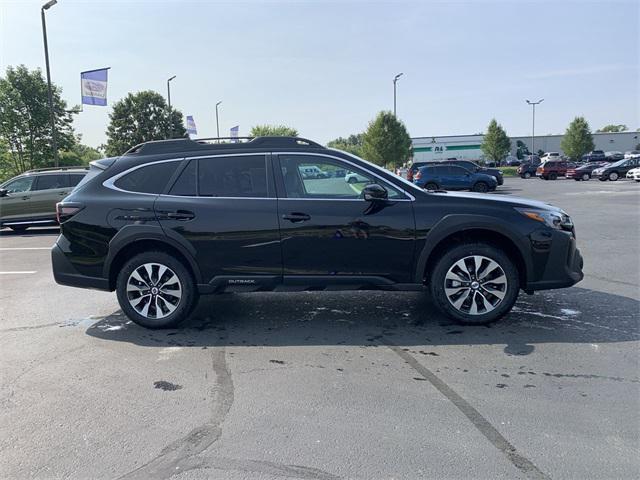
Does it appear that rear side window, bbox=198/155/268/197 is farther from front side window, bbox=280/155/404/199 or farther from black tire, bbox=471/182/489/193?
black tire, bbox=471/182/489/193

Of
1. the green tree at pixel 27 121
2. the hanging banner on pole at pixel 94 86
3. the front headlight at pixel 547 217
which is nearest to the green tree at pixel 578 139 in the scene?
the green tree at pixel 27 121

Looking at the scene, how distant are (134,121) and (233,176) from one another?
2354 inches

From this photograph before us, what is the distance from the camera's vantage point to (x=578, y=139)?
68.5 meters

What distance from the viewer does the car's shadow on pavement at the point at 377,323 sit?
185 inches

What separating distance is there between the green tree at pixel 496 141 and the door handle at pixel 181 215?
69.1m

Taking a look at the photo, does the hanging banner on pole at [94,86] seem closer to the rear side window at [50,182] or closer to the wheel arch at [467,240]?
the rear side window at [50,182]

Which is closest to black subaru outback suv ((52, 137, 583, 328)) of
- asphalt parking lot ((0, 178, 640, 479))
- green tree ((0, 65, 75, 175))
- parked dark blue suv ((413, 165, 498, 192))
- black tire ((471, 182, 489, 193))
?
asphalt parking lot ((0, 178, 640, 479))

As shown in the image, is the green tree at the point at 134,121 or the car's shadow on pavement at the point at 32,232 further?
the green tree at the point at 134,121

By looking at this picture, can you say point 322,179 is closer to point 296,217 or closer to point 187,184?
point 296,217

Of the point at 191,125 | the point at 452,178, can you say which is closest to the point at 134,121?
the point at 191,125

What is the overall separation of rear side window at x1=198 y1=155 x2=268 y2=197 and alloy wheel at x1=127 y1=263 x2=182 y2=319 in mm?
921

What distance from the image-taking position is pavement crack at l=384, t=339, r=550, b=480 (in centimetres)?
271

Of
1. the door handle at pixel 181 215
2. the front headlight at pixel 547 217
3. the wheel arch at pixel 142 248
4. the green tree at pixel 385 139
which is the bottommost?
the wheel arch at pixel 142 248

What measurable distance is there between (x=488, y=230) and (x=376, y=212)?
113 cm
